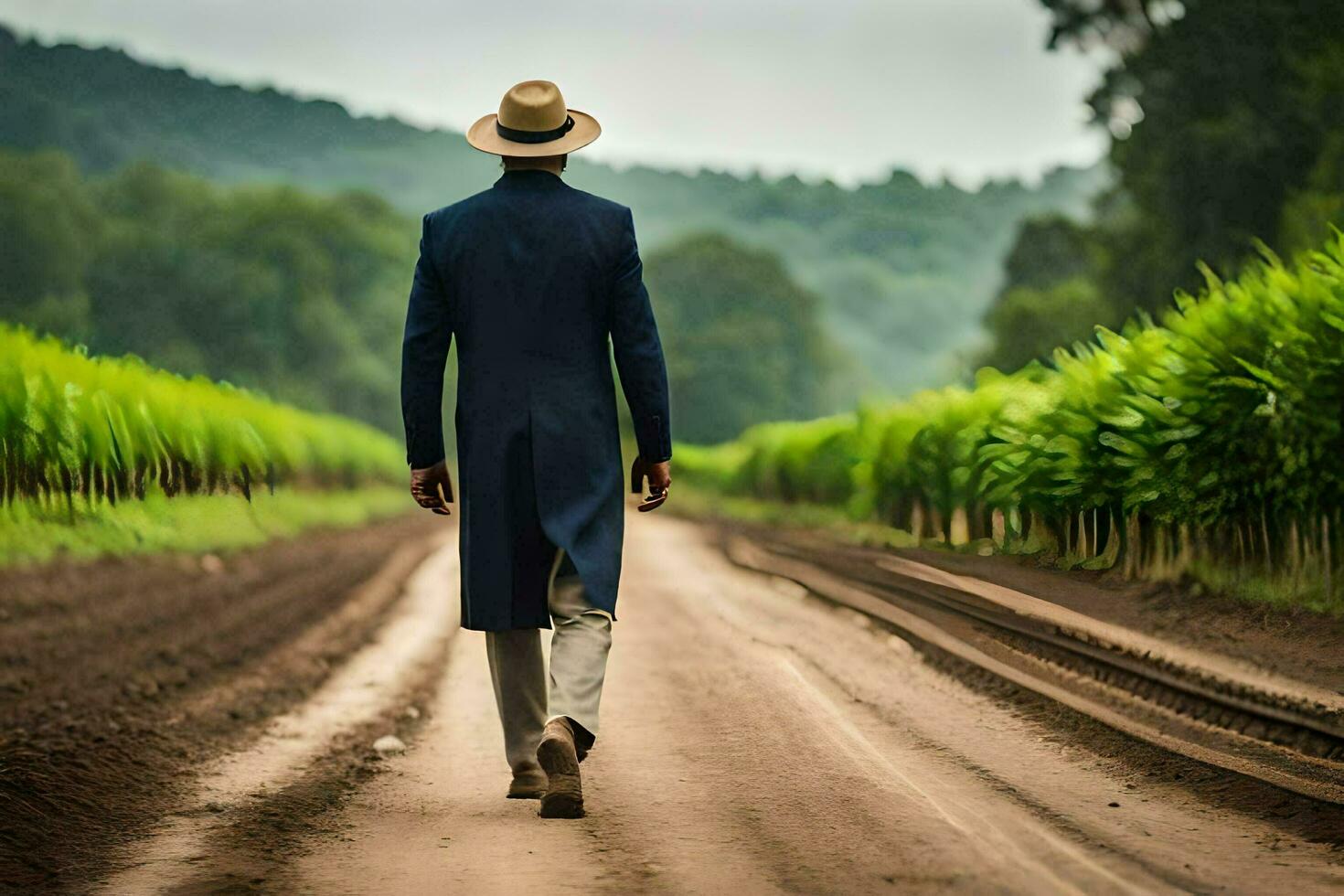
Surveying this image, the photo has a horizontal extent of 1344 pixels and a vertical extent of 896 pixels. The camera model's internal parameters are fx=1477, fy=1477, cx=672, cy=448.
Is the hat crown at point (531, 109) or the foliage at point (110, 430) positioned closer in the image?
the hat crown at point (531, 109)

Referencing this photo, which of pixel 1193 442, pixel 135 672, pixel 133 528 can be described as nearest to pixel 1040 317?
pixel 135 672

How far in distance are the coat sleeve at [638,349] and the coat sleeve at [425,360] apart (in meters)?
0.57

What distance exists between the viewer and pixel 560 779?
4.66 metres

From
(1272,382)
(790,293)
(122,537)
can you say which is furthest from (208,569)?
(790,293)

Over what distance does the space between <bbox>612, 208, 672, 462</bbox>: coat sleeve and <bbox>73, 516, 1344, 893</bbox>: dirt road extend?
1275 millimetres

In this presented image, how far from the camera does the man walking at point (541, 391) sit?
4.79 m

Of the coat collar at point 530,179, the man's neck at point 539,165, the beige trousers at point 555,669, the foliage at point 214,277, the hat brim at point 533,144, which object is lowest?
→ the beige trousers at point 555,669

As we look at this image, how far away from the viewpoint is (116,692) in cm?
891

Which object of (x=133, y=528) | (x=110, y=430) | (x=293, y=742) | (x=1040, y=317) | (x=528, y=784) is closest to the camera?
(x=528, y=784)

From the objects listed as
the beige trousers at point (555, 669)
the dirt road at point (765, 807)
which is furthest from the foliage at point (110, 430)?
the beige trousers at point (555, 669)

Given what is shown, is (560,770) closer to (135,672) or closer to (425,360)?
(425,360)

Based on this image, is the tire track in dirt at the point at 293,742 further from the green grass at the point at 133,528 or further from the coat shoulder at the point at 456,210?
the coat shoulder at the point at 456,210

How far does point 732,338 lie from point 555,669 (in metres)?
53.2

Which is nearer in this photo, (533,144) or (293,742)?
(533,144)
